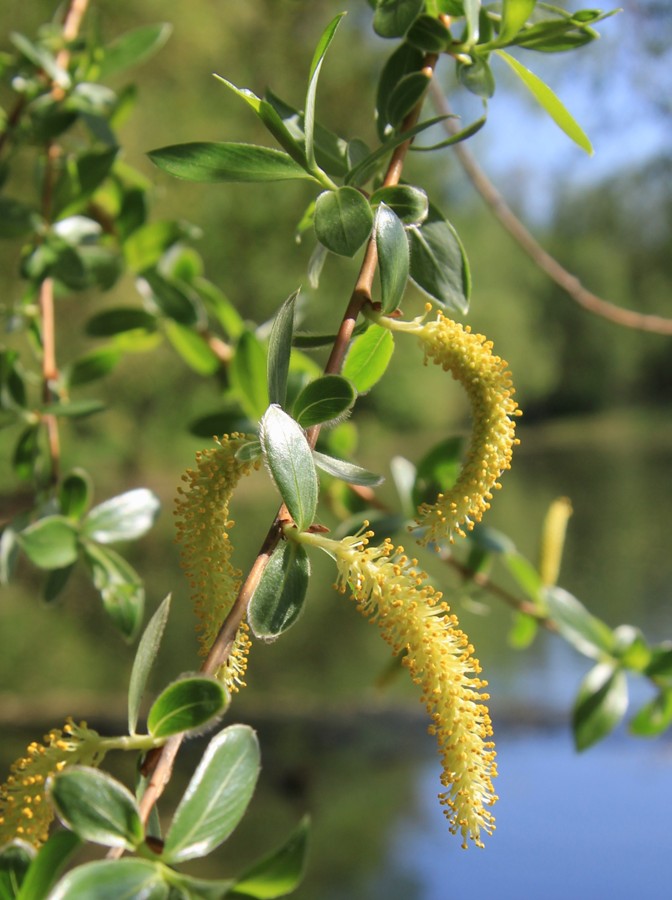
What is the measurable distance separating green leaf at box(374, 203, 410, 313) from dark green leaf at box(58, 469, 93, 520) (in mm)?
204

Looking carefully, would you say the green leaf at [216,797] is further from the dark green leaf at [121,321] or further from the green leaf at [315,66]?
the dark green leaf at [121,321]

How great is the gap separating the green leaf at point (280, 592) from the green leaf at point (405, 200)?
71 mm

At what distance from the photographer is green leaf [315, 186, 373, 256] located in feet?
0.57

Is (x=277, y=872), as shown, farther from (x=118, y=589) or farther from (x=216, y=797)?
(x=118, y=589)

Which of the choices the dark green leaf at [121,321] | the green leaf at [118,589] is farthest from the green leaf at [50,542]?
the dark green leaf at [121,321]

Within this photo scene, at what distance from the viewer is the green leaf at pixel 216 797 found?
14cm

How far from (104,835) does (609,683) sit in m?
0.34

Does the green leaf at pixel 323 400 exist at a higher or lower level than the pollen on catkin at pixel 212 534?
higher

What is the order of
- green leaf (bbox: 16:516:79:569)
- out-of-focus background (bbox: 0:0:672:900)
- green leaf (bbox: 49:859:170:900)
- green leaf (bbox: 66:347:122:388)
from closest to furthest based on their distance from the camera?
green leaf (bbox: 49:859:170:900), green leaf (bbox: 16:516:79:569), green leaf (bbox: 66:347:122:388), out-of-focus background (bbox: 0:0:672:900)

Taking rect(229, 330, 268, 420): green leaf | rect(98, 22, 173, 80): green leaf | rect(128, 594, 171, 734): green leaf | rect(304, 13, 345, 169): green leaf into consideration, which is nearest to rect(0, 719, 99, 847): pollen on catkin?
rect(128, 594, 171, 734): green leaf

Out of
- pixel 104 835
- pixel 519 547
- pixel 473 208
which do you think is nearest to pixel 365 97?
pixel 519 547

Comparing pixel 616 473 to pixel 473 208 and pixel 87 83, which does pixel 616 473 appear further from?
pixel 87 83

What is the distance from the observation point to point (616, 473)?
671cm

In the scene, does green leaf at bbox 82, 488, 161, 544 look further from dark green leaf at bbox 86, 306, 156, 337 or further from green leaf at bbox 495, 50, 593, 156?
Result: green leaf at bbox 495, 50, 593, 156
